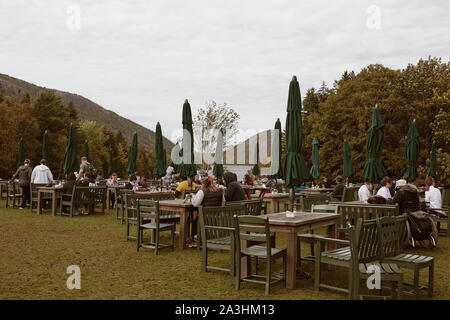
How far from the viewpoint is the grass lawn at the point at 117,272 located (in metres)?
5.40

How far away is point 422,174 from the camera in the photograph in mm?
28078

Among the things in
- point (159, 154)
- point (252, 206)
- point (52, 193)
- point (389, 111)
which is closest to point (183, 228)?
point (252, 206)

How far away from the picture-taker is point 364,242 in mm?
5168

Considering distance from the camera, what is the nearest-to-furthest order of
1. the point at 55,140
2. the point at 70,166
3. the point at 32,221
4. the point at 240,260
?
the point at 240,260, the point at 32,221, the point at 70,166, the point at 55,140

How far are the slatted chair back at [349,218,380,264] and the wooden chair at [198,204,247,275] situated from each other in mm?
1832

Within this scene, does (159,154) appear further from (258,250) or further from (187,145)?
(258,250)

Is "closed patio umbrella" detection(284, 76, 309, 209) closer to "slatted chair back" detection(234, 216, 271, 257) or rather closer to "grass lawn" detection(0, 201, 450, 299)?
"grass lawn" detection(0, 201, 450, 299)

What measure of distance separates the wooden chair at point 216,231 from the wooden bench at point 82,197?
26.4 ft

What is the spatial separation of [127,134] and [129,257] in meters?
175

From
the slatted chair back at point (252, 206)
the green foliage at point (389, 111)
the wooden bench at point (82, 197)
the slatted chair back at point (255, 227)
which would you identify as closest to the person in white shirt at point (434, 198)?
the slatted chair back at point (252, 206)

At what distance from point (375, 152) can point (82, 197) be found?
9.42m

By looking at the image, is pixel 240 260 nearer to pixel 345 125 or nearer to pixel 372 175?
pixel 372 175

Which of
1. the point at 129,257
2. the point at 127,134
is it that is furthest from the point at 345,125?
the point at 127,134

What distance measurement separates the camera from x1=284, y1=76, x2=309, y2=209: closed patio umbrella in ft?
25.9
